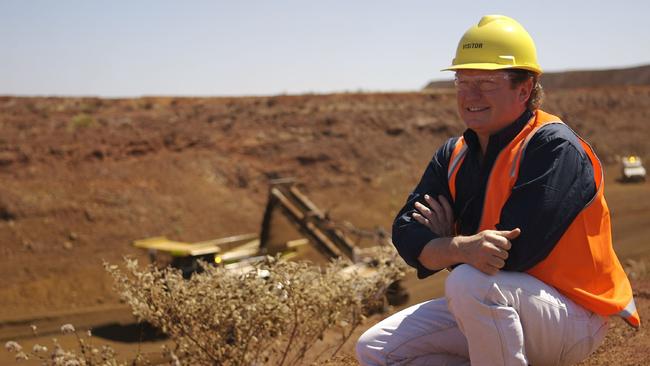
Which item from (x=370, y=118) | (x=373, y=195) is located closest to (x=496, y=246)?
(x=373, y=195)

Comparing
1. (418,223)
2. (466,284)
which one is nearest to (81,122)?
(418,223)

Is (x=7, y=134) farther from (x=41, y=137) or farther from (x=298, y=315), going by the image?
(x=298, y=315)

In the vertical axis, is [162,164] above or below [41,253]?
above

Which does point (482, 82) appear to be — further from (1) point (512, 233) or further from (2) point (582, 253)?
(2) point (582, 253)

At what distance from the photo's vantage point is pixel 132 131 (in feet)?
69.8

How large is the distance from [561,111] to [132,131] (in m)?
20.9

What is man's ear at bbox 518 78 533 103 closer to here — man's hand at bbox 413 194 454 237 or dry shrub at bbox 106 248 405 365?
man's hand at bbox 413 194 454 237

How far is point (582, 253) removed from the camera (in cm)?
307

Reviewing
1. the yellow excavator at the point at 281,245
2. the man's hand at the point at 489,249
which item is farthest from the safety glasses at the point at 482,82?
the yellow excavator at the point at 281,245

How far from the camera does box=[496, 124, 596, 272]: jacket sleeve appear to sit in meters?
2.99

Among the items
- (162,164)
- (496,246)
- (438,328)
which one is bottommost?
(162,164)

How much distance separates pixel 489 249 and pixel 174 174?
1737cm

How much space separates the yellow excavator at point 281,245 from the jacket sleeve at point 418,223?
273 inches

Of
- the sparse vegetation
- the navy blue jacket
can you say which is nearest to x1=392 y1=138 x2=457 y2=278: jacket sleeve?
the navy blue jacket
